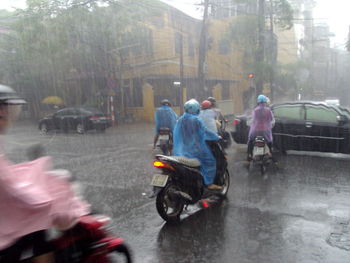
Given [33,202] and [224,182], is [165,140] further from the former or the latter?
[33,202]

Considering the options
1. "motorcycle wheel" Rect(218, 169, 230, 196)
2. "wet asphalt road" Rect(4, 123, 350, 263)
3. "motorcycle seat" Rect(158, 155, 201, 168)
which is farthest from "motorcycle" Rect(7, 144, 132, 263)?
"motorcycle wheel" Rect(218, 169, 230, 196)

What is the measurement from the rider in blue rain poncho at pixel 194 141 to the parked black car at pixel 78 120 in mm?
13606

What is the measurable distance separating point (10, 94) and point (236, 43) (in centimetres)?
2359

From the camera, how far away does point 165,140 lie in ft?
32.8

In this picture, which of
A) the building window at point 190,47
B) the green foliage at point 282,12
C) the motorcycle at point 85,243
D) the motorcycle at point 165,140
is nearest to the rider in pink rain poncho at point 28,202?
the motorcycle at point 85,243

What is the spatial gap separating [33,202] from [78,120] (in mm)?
16814

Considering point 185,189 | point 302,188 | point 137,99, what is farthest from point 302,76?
point 185,189

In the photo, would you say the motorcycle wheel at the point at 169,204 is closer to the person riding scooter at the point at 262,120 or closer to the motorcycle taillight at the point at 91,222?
the motorcycle taillight at the point at 91,222

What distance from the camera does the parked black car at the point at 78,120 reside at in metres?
18.4

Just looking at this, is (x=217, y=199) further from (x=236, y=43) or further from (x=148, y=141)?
(x=236, y=43)

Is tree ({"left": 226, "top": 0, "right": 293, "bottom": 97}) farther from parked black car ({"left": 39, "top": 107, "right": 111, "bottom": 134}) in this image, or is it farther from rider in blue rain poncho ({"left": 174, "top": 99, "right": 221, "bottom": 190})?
rider in blue rain poncho ({"left": 174, "top": 99, "right": 221, "bottom": 190})

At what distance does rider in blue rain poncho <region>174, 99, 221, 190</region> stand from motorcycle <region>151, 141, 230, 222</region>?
0.21 metres

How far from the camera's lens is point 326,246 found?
4168 mm

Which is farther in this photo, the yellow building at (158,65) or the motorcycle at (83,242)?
the yellow building at (158,65)
